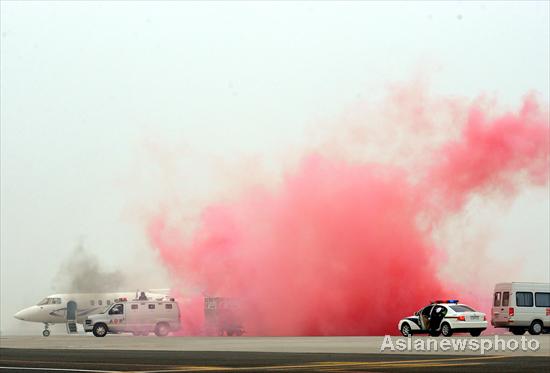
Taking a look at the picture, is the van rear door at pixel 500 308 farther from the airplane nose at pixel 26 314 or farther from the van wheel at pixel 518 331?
the airplane nose at pixel 26 314

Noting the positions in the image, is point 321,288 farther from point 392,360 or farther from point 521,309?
point 392,360

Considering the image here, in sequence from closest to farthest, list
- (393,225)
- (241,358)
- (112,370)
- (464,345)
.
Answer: (112,370)
(241,358)
(464,345)
(393,225)

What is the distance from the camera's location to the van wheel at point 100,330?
2147 inches

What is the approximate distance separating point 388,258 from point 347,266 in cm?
247

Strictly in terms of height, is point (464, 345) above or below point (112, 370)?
below

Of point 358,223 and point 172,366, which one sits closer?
point 172,366

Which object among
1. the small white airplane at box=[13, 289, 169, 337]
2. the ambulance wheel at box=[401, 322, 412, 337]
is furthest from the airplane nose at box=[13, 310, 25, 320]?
the ambulance wheel at box=[401, 322, 412, 337]

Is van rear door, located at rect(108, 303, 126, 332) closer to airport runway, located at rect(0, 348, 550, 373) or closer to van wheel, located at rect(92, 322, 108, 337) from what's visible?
van wheel, located at rect(92, 322, 108, 337)

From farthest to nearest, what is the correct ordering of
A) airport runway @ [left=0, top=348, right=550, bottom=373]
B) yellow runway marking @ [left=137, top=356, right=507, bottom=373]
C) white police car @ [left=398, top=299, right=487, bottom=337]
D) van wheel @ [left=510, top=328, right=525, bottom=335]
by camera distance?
van wheel @ [left=510, top=328, right=525, bottom=335]
white police car @ [left=398, top=299, right=487, bottom=337]
yellow runway marking @ [left=137, top=356, right=507, bottom=373]
airport runway @ [left=0, top=348, right=550, bottom=373]

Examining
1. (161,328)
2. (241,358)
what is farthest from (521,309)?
(241,358)

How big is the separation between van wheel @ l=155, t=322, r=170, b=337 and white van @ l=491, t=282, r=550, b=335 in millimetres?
20358

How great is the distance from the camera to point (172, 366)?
21500 mm

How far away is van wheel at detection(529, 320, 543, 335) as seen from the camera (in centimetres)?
4681

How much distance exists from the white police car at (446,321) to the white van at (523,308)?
5.90 meters
